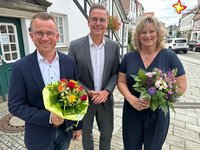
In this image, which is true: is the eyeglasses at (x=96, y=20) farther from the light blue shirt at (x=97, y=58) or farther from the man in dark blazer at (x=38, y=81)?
the man in dark blazer at (x=38, y=81)

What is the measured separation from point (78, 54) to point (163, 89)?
3.53ft

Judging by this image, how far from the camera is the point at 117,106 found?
4.40m

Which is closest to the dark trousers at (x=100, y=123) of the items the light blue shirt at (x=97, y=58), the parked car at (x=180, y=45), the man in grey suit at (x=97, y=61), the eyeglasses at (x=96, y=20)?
the man in grey suit at (x=97, y=61)

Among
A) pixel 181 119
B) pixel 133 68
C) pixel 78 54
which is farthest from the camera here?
pixel 181 119

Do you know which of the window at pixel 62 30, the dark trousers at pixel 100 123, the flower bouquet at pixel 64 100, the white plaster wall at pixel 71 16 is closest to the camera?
the flower bouquet at pixel 64 100

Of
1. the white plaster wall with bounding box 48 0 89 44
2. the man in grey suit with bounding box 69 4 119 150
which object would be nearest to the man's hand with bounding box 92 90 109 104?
the man in grey suit with bounding box 69 4 119 150

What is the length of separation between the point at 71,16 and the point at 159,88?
552 centimetres

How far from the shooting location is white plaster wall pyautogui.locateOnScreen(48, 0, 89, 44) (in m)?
5.32

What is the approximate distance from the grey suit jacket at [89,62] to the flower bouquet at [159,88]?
59 centimetres

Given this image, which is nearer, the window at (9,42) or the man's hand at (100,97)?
the man's hand at (100,97)

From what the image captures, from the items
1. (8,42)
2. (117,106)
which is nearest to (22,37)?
(8,42)

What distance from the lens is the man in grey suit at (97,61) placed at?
185cm

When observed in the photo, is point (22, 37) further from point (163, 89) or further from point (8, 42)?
point (163, 89)

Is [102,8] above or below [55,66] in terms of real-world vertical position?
above
